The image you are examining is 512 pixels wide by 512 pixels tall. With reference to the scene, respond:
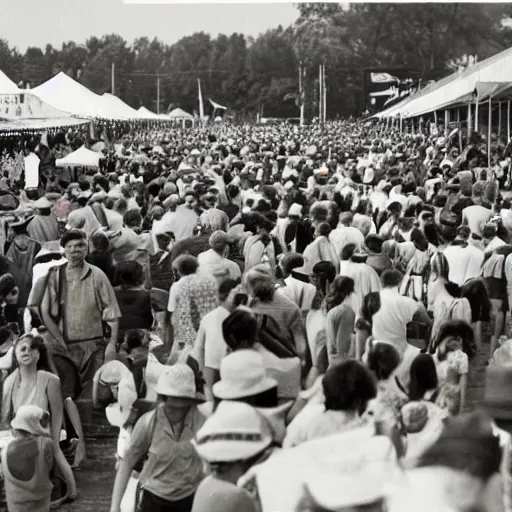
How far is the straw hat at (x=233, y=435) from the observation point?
181 inches

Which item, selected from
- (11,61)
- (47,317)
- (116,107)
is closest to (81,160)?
(116,107)

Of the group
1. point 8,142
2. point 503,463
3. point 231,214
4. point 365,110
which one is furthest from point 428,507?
point 8,142

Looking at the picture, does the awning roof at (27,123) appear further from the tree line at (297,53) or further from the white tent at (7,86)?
the tree line at (297,53)

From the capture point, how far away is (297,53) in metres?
11.0

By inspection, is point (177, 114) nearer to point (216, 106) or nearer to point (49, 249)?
point (216, 106)

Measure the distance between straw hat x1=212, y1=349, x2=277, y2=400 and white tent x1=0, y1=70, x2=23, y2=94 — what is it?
12012 mm

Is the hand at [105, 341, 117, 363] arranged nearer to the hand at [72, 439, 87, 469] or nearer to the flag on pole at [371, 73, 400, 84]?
the hand at [72, 439, 87, 469]

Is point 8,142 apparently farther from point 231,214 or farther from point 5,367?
point 5,367

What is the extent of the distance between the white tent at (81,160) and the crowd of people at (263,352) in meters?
7.15

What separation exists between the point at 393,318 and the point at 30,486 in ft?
8.19

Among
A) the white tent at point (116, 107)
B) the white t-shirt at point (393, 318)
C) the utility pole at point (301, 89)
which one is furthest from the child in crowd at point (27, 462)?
the white tent at point (116, 107)

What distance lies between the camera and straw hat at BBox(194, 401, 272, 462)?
4.60m

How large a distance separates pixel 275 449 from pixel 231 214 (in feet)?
32.6

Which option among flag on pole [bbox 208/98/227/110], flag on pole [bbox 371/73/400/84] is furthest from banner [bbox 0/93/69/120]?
flag on pole [bbox 371/73/400/84]
